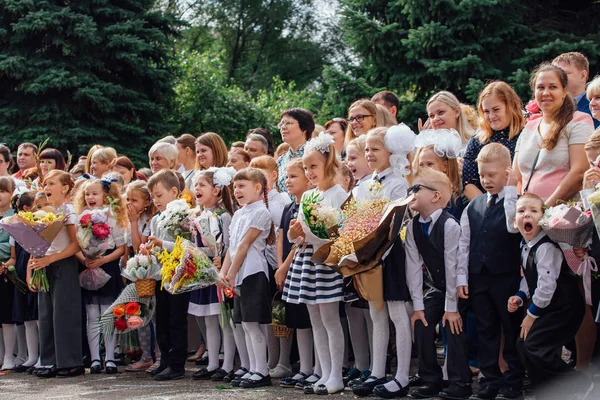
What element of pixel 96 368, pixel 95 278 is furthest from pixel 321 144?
pixel 96 368

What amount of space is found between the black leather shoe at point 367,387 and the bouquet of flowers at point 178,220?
2371 millimetres

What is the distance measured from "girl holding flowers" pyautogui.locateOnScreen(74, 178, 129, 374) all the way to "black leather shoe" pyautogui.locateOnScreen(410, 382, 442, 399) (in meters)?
→ 3.63

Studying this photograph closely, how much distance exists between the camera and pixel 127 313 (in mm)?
8070

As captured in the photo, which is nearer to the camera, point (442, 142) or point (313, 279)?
point (313, 279)

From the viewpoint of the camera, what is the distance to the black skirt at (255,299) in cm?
740

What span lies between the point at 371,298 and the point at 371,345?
927 millimetres

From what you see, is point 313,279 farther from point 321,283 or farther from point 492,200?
point 492,200

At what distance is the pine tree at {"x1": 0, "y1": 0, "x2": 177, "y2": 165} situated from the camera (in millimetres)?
20234

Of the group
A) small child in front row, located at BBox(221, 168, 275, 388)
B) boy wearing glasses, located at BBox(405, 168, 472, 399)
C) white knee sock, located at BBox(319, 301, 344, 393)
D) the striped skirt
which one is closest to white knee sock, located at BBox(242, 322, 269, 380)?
small child in front row, located at BBox(221, 168, 275, 388)

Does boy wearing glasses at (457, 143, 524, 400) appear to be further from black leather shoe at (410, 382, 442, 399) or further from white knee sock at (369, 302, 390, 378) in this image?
white knee sock at (369, 302, 390, 378)

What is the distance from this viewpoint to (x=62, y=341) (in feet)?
28.1

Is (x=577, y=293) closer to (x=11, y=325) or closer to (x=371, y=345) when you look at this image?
(x=371, y=345)

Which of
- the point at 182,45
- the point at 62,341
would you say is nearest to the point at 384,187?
the point at 62,341

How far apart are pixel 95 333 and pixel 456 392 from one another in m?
4.22
